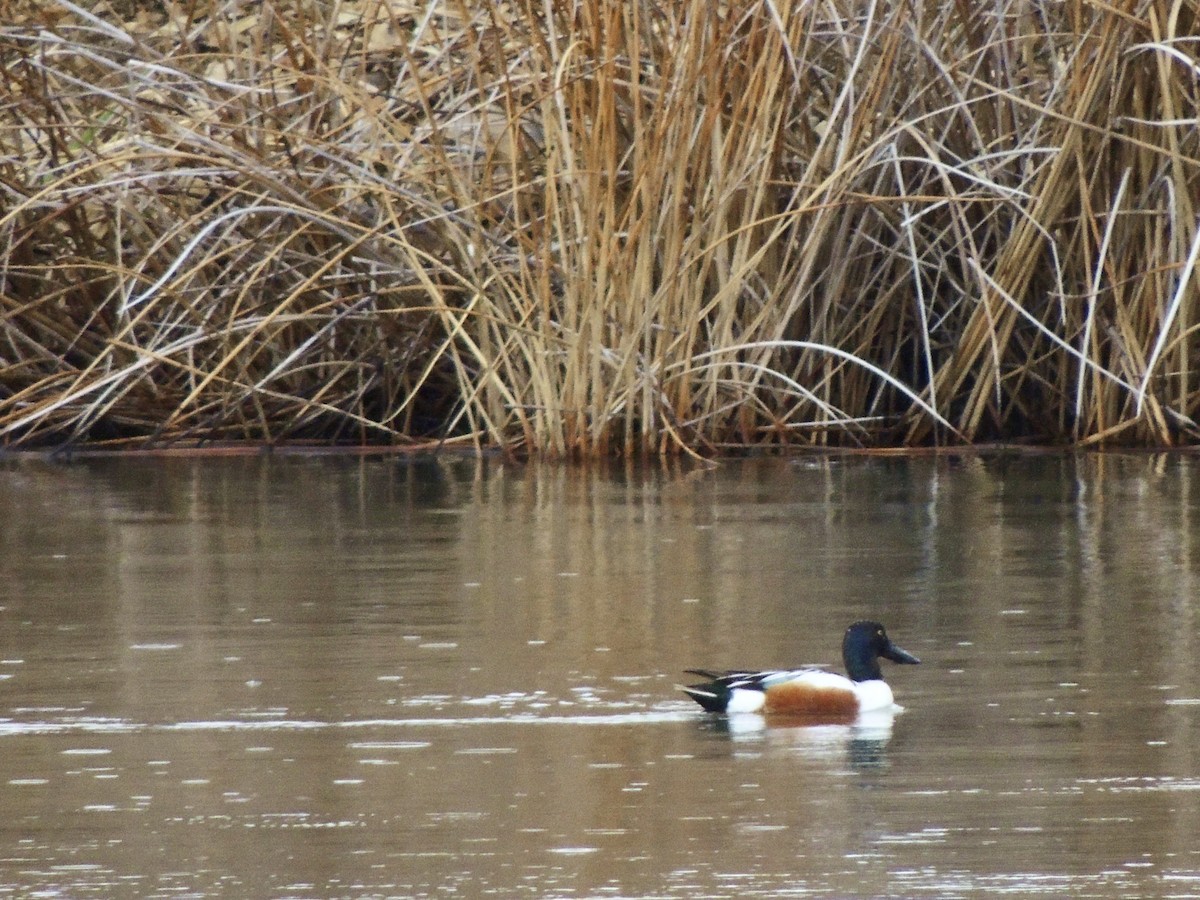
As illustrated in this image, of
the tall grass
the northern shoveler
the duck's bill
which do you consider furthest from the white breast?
the tall grass

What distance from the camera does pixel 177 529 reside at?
9344 millimetres

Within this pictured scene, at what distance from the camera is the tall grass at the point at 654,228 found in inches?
427

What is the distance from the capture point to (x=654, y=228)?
1109 cm

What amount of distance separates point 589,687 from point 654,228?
16.8 feet

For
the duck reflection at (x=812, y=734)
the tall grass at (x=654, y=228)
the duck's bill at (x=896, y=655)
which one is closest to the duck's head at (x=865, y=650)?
the duck's bill at (x=896, y=655)

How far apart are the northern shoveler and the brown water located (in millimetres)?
63

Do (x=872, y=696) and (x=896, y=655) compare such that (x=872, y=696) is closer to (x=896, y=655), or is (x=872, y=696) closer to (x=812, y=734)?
(x=812, y=734)

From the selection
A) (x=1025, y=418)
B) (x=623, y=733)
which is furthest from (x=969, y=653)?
(x=1025, y=418)

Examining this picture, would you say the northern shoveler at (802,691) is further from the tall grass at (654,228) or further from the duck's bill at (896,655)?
the tall grass at (654,228)

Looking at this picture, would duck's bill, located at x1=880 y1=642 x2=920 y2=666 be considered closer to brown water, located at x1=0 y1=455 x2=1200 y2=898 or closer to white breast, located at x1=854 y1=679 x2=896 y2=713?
brown water, located at x1=0 y1=455 x2=1200 y2=898

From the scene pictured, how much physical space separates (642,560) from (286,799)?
350 cm

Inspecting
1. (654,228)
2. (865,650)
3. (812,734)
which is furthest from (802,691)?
(654,228)

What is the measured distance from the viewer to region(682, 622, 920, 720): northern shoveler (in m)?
5.84

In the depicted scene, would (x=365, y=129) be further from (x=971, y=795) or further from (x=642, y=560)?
(x=971, y=795)
